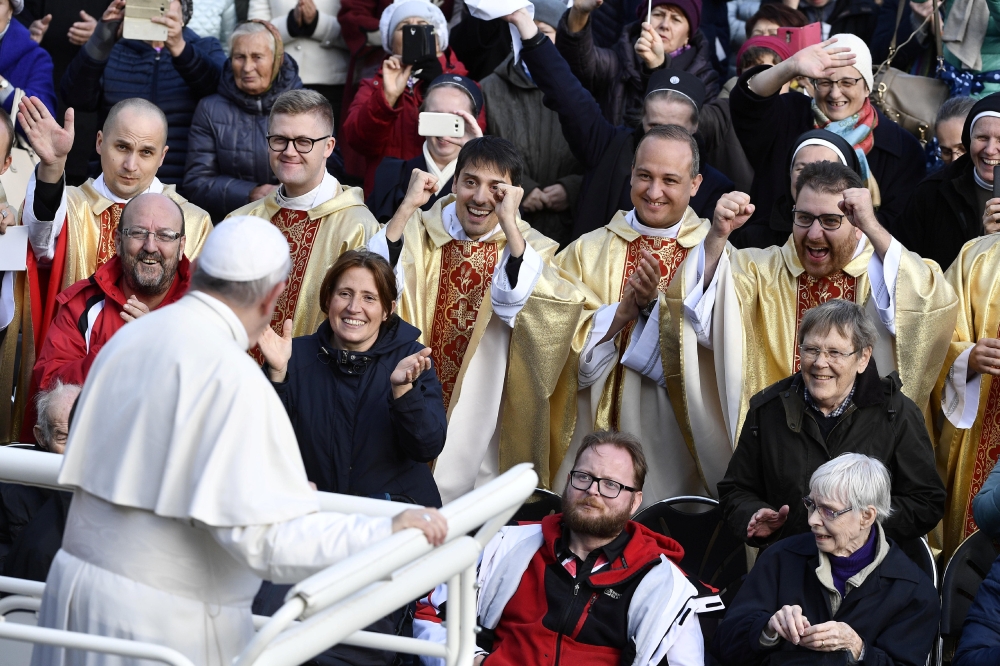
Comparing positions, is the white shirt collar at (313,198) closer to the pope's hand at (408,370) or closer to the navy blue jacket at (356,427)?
the navy blue jacket at (356,427)

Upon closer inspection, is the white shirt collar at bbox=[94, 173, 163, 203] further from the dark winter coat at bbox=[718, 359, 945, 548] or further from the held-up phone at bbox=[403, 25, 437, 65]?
the dark winter coat at bbox=[718, 359, 945, 548]

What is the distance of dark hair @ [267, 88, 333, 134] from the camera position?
663 centimetres

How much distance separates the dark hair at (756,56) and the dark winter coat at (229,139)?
257 centimetres

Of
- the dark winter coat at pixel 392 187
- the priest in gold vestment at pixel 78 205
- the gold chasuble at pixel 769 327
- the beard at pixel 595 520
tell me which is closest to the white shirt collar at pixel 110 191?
the priest in gold vestment at pixel 78 205

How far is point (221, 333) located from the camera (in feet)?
10.3

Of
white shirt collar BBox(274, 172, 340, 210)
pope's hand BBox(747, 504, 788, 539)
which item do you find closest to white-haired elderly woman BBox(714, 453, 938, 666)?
pope's hand BBox(747, 504, 788, 539)

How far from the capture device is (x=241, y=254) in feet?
10.4

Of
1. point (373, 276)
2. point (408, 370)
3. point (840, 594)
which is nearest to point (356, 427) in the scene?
point (408, 370)

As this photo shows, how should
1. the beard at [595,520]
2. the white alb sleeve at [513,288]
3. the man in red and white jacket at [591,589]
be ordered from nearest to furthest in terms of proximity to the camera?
the man in red and white jacket at [591,589], the beard at [595,520], the white alb sleeve at [513,288]

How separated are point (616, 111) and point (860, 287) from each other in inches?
90.8

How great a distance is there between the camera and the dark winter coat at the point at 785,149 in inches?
280

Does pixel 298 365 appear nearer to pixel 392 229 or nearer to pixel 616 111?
pixel 392 229

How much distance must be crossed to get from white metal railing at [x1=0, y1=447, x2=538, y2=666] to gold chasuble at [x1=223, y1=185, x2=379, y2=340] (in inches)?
131

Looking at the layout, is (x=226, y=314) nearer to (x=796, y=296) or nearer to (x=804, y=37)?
(x=796, y=296)
